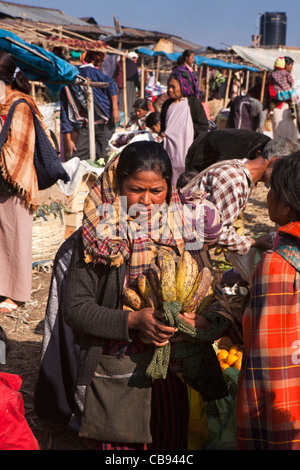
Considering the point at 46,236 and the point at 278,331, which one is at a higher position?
the point at 278,331

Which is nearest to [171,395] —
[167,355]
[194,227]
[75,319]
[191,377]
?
[191,377]

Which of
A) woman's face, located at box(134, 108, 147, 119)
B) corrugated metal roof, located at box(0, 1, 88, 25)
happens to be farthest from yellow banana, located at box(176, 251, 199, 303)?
corrugated metal roof, located at box(0, 1, 88, 25)

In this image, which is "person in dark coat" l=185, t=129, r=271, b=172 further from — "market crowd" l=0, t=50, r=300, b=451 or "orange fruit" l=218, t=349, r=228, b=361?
"orange fruit" l=218, t=349, r=228, b=361

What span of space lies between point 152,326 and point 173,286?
19 cm

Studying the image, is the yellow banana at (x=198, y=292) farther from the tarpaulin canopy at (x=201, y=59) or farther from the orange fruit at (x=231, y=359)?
the tarpaulin canopy at (x=201, y=59)

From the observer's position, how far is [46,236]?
5473mm

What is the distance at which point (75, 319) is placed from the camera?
2.07m

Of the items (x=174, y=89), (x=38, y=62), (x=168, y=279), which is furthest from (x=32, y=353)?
(x=174, y=89)

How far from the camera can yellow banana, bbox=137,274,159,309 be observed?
201cm

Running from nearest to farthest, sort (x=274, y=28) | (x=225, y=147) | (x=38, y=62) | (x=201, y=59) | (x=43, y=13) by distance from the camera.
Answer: (x=225, y=147), (x=38, y=62), (x=201, y=59), (x=43, y=13), (x=274, y=28)

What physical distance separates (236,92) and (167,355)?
805 inches

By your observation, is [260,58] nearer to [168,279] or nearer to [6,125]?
[6,125]

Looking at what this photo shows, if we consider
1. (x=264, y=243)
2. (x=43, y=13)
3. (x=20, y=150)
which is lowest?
(x=264, y=243)

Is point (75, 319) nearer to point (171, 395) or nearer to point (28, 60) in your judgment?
point (171, 395)
